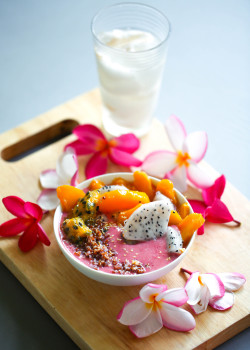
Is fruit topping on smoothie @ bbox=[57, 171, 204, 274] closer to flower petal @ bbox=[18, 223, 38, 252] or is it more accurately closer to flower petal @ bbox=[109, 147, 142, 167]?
flower petal @ bbox=[18, 223, 38, 252]

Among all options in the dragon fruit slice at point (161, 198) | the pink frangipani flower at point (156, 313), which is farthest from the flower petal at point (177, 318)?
the dragon fruit slice at point (161, 198)

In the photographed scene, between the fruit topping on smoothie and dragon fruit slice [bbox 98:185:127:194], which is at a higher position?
dragon fruit slice [bbox 98:185:127:194]

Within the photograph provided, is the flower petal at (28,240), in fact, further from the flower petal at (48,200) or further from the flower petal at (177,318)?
the flower petal at (177,318)

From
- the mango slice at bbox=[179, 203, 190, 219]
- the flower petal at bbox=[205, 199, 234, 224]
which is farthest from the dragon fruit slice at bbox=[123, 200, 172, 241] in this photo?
the flower petal at bbox=[205, 199, 234, 224]

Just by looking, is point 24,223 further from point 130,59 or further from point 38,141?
point 130,59

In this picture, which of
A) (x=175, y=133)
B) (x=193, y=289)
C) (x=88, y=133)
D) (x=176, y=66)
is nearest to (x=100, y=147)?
(x=88, y=133)
